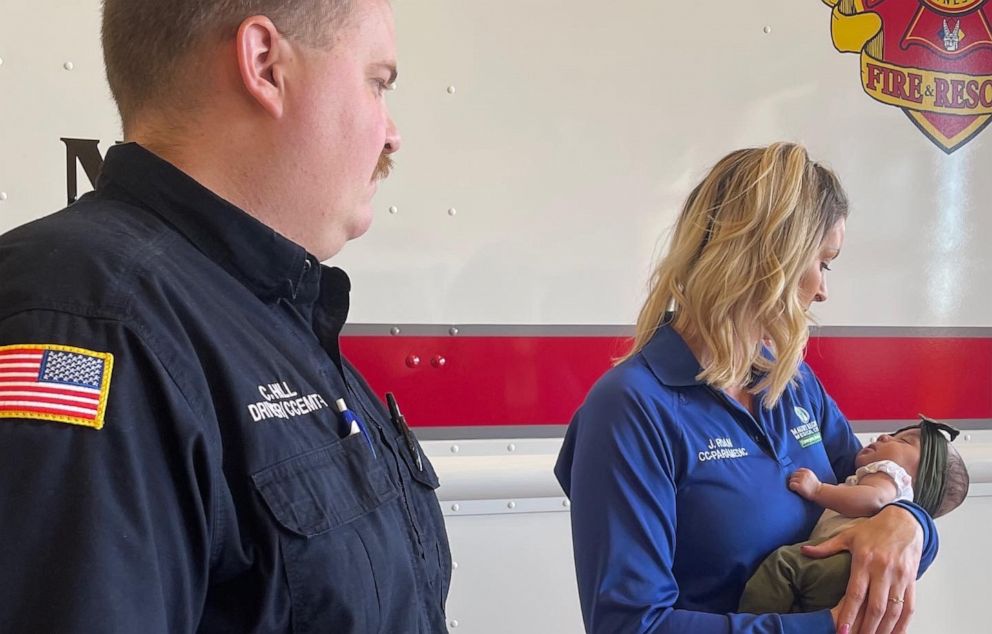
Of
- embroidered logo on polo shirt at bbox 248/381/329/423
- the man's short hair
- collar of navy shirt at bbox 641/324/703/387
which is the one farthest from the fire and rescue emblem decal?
embroidered logo on polo shirt at bbox 248/381/329/423

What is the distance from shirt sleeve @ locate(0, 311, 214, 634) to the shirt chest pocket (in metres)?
0.07

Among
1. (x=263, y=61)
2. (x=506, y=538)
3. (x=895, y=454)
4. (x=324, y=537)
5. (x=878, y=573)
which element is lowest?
(x=506, y=538)

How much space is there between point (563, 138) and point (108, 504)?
1.84 m

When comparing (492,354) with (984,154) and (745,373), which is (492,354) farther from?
(984,154)

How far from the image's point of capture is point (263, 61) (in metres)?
0.98

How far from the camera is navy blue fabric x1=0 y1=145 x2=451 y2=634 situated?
71 cm

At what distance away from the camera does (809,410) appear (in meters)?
2.03

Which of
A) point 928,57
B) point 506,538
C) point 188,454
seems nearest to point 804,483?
point 506,538

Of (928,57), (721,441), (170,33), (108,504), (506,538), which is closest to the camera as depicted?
(108,504)

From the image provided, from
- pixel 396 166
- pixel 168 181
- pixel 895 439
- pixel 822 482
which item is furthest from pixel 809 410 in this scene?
pixel 168 181

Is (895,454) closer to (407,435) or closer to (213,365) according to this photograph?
(407,435)

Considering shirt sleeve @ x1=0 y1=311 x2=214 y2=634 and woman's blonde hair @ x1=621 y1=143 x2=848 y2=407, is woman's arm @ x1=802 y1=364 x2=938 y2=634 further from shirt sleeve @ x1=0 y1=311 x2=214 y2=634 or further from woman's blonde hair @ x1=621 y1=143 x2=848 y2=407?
shirt sleeve @ x1=0 y1=311 x2=214 y2=634

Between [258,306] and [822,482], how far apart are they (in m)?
1.30

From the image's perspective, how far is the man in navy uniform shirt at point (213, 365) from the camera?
0.72 m
